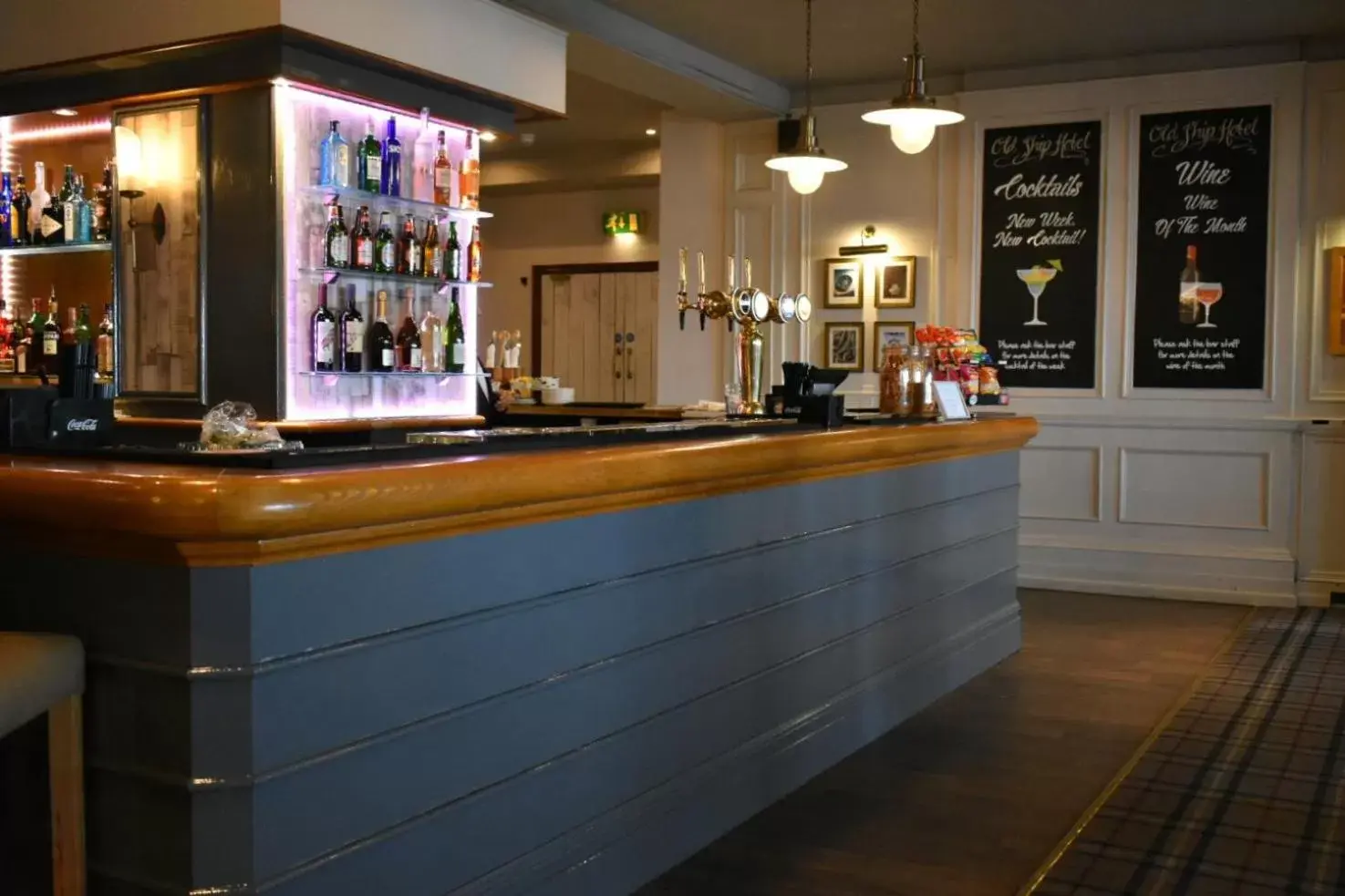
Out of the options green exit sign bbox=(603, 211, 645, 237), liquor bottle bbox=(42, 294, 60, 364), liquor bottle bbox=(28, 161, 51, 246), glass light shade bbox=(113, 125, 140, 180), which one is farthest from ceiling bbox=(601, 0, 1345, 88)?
green exit sign bbox=(603, 211, 645, 237)

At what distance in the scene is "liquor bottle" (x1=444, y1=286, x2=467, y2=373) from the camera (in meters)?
5.99

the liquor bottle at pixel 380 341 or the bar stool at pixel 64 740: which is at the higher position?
the liquor bottle at pixel 380 341

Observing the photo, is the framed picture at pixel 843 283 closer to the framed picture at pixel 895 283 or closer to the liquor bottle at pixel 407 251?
the framed picture at pixel 895 283

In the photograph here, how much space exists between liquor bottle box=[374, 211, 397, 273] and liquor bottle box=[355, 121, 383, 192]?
0.18 m

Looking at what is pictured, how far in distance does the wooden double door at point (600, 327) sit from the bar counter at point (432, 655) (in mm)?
8207

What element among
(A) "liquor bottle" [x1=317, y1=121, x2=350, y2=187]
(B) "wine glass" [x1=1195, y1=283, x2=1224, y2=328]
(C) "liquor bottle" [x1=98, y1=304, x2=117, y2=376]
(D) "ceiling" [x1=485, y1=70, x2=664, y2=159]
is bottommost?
(C) "liquor bottle" [x1=98, y1=304, x2=117, y2=376]

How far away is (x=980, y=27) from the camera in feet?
21.7

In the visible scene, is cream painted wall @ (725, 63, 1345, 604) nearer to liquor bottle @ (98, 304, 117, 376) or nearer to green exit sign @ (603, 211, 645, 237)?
green exit sign @ (603, 211, 645, 237)

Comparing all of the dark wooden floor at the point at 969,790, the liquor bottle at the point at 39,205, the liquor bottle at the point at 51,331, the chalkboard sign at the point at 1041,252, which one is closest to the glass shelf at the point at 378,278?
the liquor bottle at the point at 39,205

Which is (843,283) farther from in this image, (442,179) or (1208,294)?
(442,179)

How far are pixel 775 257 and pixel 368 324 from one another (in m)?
3.27

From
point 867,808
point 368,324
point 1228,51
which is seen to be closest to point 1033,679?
point 867,808

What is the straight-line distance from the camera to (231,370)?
5230 millimetres

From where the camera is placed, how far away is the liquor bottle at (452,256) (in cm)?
593
